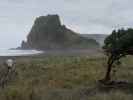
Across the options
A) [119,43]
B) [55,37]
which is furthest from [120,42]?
[55,37]

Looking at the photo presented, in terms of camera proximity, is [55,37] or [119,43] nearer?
[119,43]

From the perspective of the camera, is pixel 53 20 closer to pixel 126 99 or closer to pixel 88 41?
pixel 88 41

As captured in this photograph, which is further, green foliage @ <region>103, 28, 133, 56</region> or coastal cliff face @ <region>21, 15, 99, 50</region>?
coastal cliff face @ <region>21, 15, 99, 50</region>

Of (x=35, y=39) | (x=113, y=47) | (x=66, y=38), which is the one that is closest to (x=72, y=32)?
(x=66, y=38)

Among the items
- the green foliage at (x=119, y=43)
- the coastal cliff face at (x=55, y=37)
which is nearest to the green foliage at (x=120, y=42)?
the green foliage at (x=119, y=43)

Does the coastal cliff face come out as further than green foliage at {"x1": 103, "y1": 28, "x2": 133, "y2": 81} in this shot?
Yes

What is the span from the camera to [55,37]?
446 feet

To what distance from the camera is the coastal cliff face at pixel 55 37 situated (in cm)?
13438

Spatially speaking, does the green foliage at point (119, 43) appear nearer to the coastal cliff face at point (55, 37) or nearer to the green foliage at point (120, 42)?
the green foliage at point (120, 42)

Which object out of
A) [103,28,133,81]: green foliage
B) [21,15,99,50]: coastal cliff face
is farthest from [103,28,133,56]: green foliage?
[21,15,99,50]: coastal cliff face

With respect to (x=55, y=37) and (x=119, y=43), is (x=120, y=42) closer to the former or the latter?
(x=119, y=43)

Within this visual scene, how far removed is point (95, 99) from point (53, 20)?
124655 millimetres

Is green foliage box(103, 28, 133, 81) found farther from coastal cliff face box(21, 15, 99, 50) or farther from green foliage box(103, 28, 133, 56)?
coastal cliff face box(21, 15, 99, 50)

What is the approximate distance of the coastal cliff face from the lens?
441 feet
